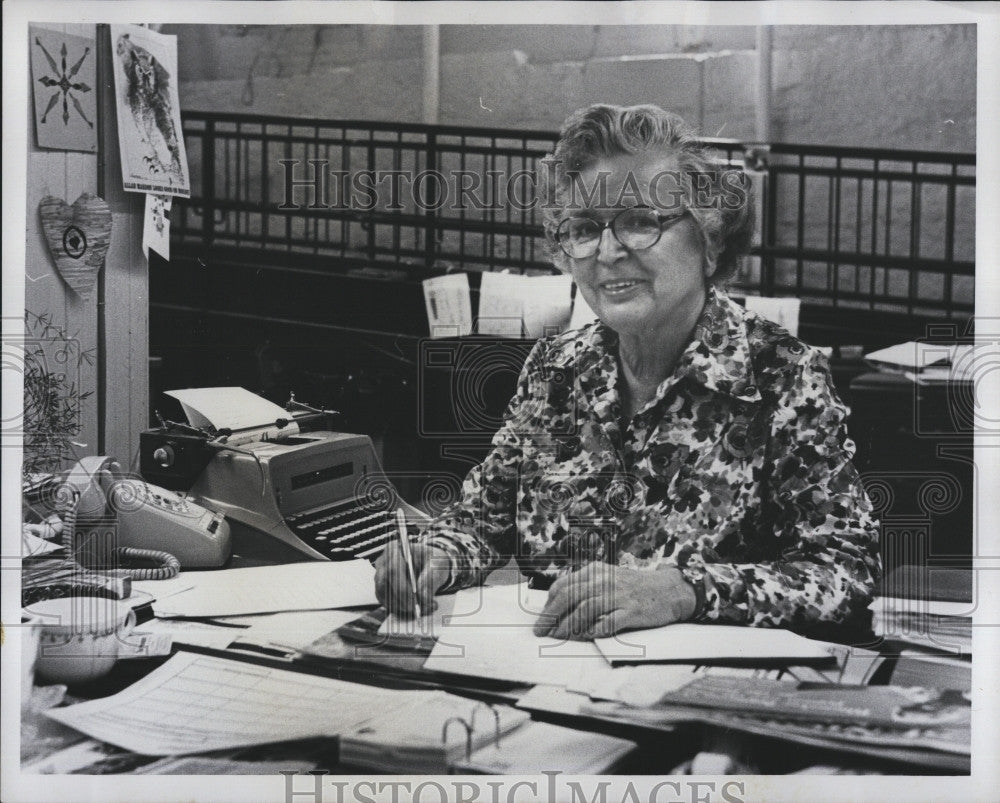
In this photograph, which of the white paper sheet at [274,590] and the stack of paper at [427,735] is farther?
the white paper sheet at [274,590]

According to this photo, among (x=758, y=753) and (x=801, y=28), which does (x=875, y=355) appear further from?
(x=758, y=753)

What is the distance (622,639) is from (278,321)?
97cm

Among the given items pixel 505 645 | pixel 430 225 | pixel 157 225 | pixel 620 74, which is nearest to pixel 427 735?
pixel 505 645

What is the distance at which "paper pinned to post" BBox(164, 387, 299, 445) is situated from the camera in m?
2.41

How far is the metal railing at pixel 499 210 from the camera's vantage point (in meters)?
2.35

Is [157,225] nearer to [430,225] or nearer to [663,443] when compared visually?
[430,225]

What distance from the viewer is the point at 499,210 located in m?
2.38

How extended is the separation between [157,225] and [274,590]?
0.81 meters

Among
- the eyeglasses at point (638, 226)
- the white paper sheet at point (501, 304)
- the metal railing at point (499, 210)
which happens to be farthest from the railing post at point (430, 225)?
the eyeglasses at point (638, 226)

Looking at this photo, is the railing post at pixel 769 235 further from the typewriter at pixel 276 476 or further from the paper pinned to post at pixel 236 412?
the paper pinned to post at pixel 236 412

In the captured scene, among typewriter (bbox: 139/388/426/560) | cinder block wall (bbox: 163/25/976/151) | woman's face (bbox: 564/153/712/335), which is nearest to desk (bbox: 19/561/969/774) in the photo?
typewriter (bbox: 139/388/426/560)

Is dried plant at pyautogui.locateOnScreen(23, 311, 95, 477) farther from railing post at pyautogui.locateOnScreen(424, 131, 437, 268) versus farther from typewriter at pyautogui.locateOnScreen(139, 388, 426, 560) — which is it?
railing post at pyautogui.locateOnScreen(424, 131, 437, 268)

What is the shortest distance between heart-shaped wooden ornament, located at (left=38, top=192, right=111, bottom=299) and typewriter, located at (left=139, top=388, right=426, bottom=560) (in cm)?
35

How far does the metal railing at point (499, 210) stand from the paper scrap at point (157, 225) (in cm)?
2
